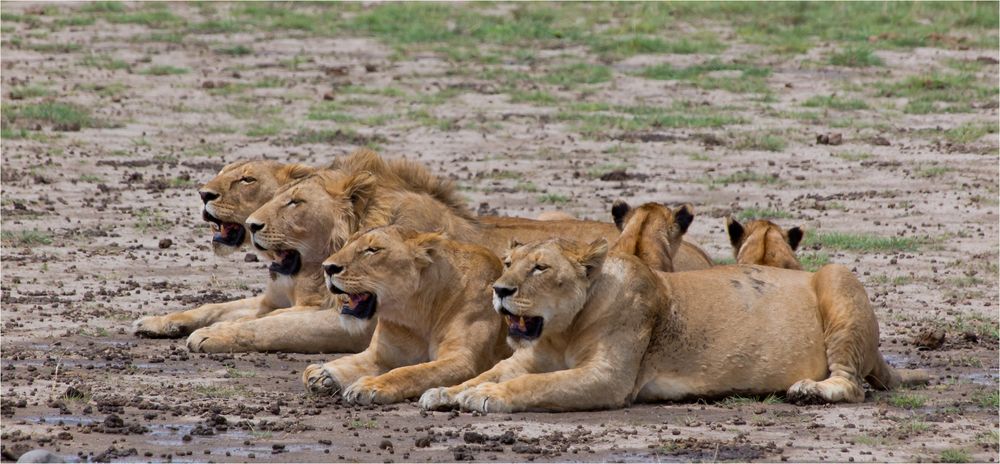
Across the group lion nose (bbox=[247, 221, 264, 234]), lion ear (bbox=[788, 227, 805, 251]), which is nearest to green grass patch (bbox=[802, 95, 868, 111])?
lion ear (bbox=[788, 227, 805, 251])

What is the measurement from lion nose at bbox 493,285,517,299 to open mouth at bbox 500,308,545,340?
134 mm

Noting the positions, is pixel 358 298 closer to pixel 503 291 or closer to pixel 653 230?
pixel 503 291

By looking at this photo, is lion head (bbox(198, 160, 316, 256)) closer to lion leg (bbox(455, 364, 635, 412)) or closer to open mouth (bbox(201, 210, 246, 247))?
open mouth (bbox(201, 210, 246, 247))

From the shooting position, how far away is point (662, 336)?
791 centimetres

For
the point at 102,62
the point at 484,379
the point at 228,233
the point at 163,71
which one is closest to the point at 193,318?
the point at 228,233

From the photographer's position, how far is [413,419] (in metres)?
7.50

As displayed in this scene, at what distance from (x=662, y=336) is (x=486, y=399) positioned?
0.88 m

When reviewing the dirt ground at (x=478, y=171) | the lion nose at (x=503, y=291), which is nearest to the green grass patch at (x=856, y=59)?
the dirt ground at (x=478, y=171)

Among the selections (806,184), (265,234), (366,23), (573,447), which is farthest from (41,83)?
(573,447)

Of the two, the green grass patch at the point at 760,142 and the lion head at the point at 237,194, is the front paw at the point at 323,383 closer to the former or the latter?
the lion head at the point at 237,194

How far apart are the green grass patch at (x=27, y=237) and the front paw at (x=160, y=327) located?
2633mm

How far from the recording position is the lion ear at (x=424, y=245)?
8.11 m

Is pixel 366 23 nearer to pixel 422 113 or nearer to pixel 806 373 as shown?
pixel 422 113

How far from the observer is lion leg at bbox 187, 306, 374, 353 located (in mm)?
9086
